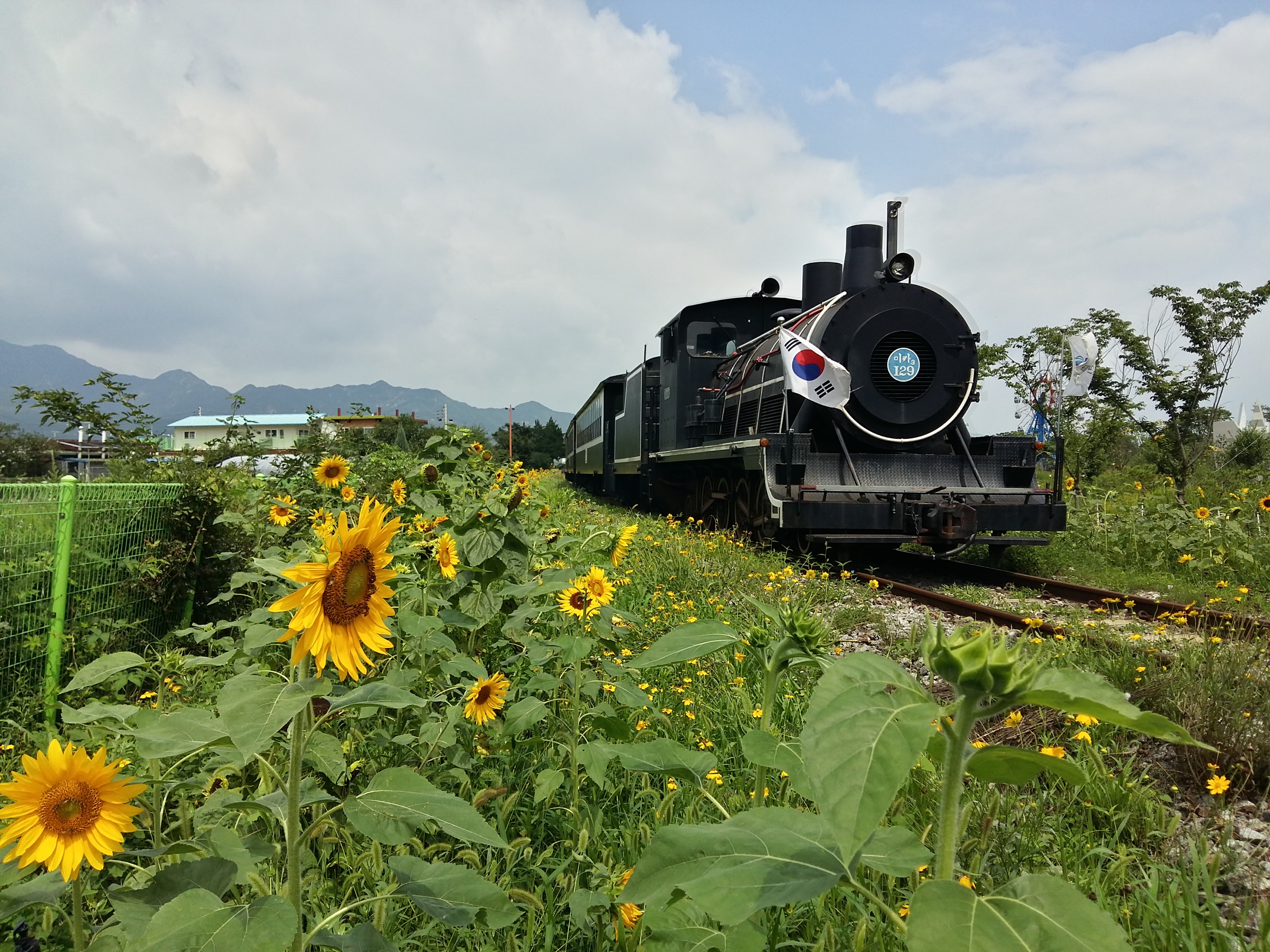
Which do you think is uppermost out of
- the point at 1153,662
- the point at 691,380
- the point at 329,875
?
the point at 691,380

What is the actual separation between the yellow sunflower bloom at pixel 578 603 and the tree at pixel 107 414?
15.9 feet

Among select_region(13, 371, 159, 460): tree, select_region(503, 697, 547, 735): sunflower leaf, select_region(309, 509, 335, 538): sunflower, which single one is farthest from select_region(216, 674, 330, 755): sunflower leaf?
select_region(13, 371, 159, 460): tree

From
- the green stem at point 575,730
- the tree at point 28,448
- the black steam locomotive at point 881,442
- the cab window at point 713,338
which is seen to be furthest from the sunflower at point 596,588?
the tree at point 28,448

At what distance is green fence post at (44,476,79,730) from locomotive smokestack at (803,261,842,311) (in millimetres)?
7974

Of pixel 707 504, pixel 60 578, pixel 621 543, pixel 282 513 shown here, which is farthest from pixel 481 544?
pixel 707 504

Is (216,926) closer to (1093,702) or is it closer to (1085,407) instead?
(1093,702)

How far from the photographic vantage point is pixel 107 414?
5992mm

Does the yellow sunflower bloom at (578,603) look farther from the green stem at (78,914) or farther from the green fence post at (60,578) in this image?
the green fence post at (60,578)

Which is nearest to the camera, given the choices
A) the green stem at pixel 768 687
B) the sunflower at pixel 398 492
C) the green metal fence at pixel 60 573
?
the green stem at pixel 768 687

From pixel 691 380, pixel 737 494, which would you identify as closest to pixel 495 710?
pixel 737 494

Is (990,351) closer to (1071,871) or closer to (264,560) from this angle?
(1071,871)

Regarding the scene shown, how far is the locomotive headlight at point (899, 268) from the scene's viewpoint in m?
7.45

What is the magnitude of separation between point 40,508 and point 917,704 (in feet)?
14.2

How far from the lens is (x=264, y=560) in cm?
128
